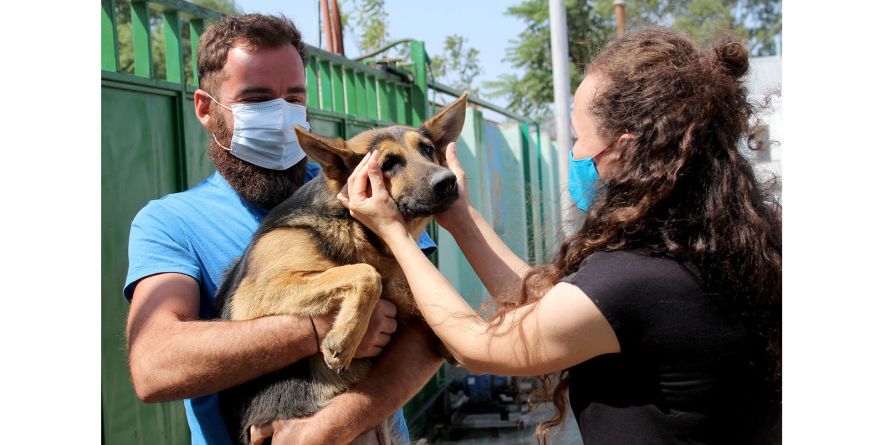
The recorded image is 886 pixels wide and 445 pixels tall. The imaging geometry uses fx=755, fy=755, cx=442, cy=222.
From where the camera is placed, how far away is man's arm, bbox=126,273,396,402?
2.48 meters

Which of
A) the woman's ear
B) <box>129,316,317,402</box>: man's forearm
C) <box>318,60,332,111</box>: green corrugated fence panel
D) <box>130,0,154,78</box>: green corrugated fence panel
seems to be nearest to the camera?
the woman's ear

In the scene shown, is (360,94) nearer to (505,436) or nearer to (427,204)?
(505,436)

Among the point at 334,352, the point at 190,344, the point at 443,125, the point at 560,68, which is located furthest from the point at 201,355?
the point at 560,68

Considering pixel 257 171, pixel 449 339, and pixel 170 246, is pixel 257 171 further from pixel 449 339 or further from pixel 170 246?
pixel 449 339

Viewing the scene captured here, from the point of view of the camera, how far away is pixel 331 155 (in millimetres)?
3051

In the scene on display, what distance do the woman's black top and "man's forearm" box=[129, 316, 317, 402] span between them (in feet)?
3.67

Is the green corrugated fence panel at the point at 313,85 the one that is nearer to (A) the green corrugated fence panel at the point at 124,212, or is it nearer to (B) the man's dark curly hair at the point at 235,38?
(A) the green corrugated fence panel at the point at 124,212

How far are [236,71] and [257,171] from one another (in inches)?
16.7

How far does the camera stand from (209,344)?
8.15 feet

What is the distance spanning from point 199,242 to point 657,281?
168 cm

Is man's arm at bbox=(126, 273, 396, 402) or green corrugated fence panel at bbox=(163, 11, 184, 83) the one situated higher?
green corrugated fence panel at bbox=(163, 11, 184, 83)

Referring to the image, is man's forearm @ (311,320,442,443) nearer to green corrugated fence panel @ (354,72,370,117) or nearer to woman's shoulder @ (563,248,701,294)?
woman's shoulder @ (563,248,701,294)

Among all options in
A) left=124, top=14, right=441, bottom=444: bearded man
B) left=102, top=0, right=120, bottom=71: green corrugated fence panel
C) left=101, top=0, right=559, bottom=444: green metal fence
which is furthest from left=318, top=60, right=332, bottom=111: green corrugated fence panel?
left=124, top=14, right=441, bottom=444: bearded man

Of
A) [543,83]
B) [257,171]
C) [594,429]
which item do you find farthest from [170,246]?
[543,83]
